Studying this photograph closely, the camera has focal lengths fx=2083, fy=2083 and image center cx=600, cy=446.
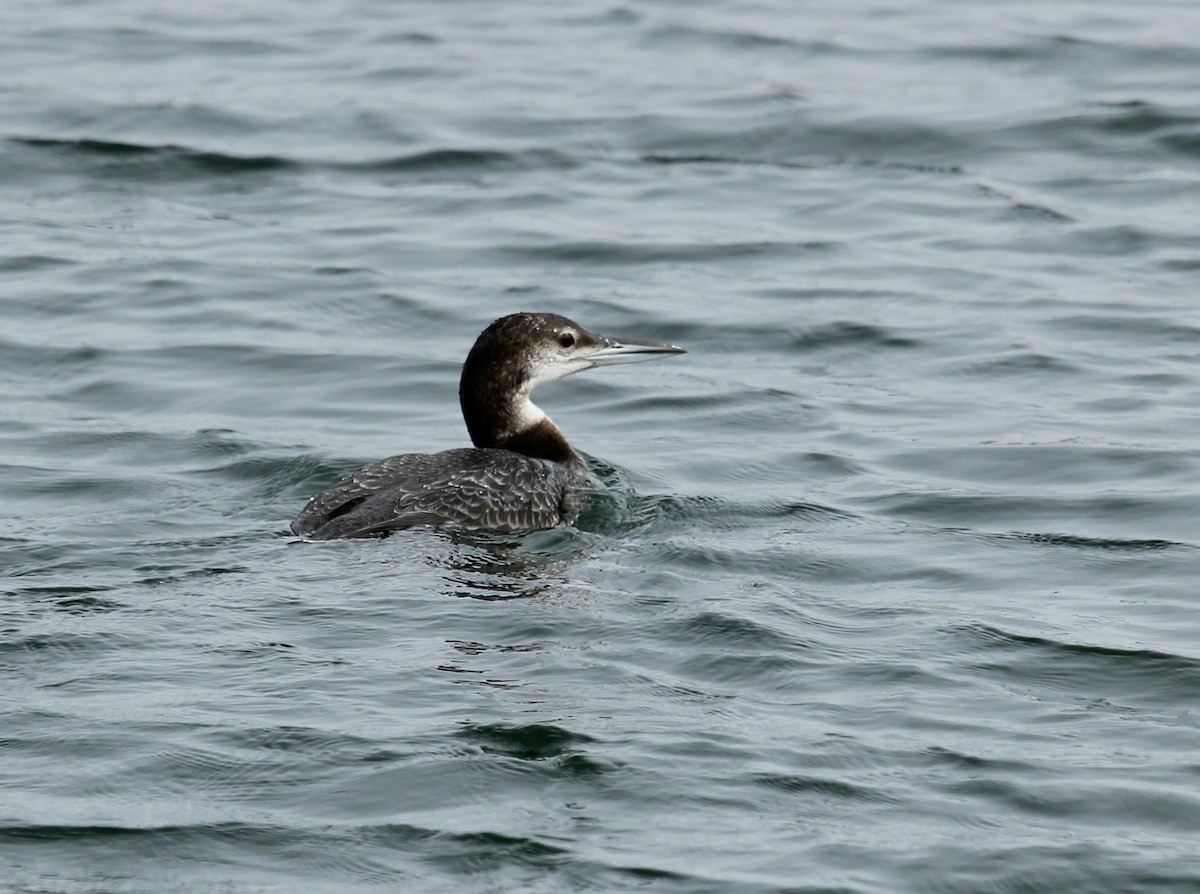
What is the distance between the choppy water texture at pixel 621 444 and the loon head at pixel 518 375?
0.62 metres

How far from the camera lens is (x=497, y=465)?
9.24 metres

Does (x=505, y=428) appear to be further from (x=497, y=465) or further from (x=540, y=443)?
(x=497, y=465)

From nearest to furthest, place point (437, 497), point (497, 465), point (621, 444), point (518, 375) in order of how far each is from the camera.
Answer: point (437, 497) < point (497, 465) < point (518, 375) < point (621, 444)

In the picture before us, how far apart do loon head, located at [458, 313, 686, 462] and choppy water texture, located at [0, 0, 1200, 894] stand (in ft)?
2.05

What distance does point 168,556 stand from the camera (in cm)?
843

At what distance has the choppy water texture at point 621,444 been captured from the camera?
6172 mm

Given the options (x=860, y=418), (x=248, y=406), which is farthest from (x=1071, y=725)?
(x=248, y=406)

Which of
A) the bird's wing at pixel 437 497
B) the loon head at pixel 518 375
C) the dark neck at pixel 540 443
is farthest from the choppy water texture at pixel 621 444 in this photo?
the loon head at pixel 518 375

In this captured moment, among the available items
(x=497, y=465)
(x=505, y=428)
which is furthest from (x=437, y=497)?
(x=505, y=428)

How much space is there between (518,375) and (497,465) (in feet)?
2.50

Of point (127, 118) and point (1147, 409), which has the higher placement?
point (127, 118)

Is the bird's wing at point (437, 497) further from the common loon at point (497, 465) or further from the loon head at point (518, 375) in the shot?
the loon head at point (518, 375)

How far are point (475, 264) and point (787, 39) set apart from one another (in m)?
6.45

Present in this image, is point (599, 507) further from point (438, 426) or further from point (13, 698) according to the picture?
point (13, 698)
